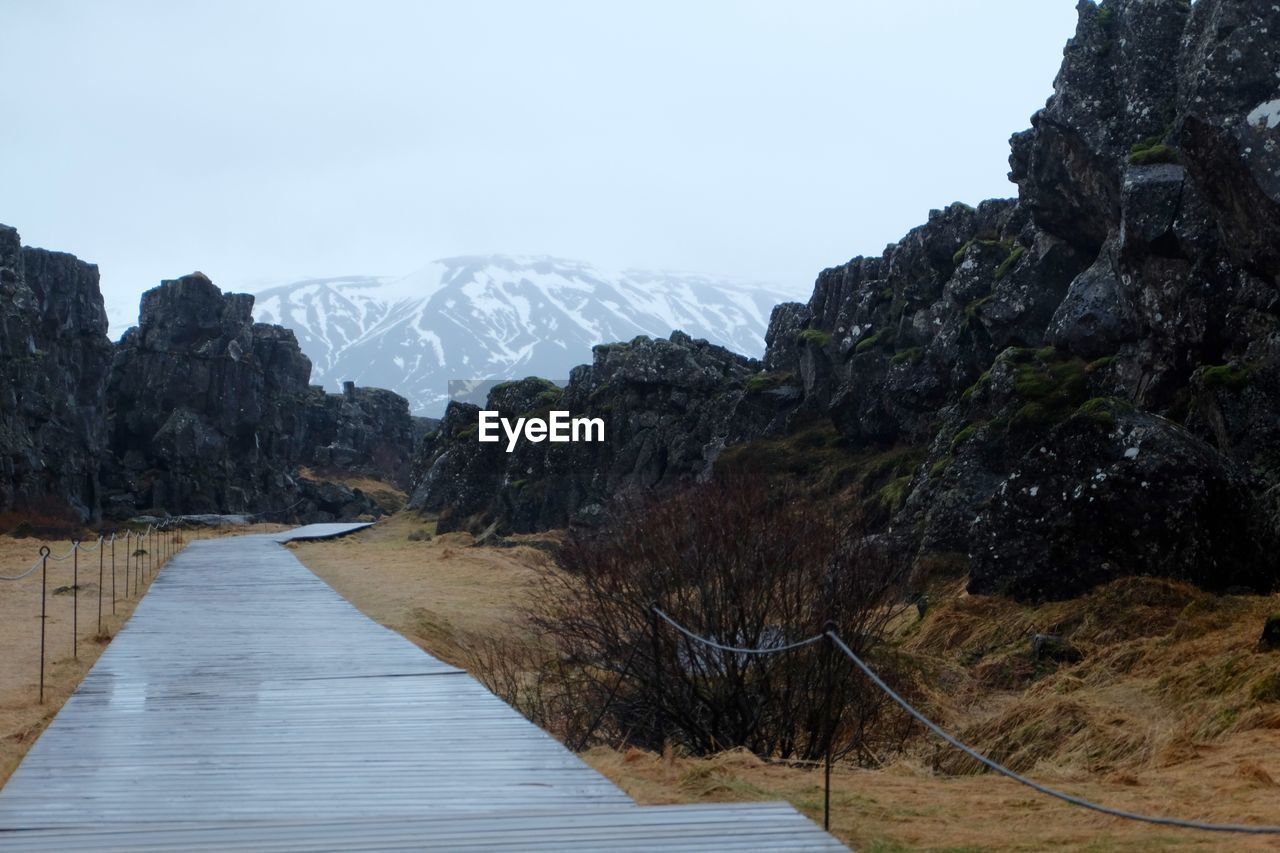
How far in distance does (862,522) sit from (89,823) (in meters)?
20.5

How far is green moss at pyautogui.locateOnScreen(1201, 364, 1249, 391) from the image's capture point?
18047 mm

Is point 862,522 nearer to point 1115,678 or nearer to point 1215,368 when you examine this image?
point 1215,368

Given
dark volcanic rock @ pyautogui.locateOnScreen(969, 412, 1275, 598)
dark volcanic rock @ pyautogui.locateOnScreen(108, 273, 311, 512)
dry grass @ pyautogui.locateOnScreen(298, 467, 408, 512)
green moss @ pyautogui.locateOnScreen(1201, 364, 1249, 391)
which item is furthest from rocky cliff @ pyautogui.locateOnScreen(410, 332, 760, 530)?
dry grass @ pyautogui.locateOnScreen(298, 467, 408, 512)

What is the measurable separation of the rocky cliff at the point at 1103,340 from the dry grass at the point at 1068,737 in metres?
1.04

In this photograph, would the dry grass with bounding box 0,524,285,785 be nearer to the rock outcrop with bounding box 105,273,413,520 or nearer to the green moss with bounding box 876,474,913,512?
the green moss with bounding box 876,474,913,512

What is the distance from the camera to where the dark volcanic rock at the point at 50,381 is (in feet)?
208

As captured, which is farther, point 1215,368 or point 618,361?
point 618,361

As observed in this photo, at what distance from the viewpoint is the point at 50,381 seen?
70750mm

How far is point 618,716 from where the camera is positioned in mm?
13969

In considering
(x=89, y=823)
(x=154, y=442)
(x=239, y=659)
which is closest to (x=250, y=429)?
(x=154, y=442)

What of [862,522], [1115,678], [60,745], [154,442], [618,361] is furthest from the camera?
[154,442]

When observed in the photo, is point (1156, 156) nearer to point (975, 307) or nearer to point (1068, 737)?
point (975, 307)

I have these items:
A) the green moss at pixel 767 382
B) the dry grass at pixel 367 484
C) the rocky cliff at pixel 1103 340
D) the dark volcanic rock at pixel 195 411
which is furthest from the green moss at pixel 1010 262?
the dry grass at pixel 367 484

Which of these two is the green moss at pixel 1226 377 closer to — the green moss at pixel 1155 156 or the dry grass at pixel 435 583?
the green moss at pixel 1155 156
